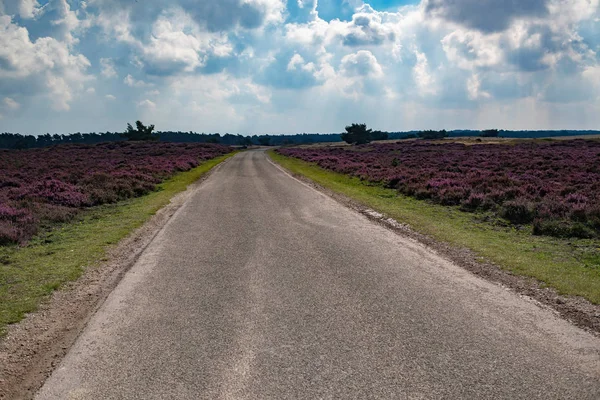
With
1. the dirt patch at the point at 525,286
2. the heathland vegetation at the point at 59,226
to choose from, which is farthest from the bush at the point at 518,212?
the heathland vegetation at the point at 59,226

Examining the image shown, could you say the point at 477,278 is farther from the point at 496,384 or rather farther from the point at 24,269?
the point at 24,269

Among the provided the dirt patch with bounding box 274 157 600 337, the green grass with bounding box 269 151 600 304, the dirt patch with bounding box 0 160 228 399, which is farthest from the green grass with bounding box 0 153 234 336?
the green grass with bounding box 269 151 600 304

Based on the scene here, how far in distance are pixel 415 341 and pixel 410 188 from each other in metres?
17.9

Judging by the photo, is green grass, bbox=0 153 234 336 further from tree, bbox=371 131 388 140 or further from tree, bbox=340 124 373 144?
tree, bbox=371 131 388 140

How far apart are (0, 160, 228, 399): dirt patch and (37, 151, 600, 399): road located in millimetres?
228

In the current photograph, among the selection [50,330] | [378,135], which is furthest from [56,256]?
[378,135]

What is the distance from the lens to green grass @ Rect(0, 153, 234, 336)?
7598 mm

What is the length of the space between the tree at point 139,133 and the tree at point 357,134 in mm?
61628

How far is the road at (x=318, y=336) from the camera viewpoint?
4754mm

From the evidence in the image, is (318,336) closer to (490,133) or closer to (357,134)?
(357,134)

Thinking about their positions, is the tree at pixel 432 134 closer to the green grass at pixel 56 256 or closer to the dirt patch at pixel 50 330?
the green grass at pixel 56 256

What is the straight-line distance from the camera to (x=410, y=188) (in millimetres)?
22797

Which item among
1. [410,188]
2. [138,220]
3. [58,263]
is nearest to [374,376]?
[58,263]

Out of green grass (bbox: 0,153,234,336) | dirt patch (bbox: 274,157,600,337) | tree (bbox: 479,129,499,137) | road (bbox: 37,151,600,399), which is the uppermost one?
tree (bbox: 479,129,499,137)
